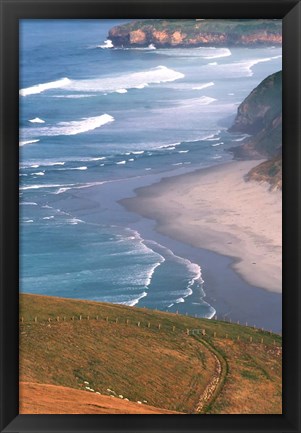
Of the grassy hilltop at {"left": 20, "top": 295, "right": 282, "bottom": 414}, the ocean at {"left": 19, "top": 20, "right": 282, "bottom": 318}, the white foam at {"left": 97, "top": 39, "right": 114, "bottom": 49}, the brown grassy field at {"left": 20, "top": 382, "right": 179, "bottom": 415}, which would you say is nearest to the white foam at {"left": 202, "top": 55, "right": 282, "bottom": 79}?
the ocean at {"left": 19, "top": 20, "right": 282, "bottom": 318}

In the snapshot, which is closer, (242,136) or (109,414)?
(109,414)

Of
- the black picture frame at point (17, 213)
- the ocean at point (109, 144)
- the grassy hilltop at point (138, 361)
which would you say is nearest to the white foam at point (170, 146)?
the ocean at point (109, 144)

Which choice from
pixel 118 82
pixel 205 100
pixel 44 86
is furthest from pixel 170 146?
pixel 44 86

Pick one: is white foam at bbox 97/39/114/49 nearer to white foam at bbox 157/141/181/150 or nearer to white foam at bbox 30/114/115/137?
white foam at bbox 30/114/115/137

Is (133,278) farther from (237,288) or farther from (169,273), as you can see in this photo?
(237,288)

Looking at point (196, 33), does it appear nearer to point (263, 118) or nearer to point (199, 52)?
point (199, 52)

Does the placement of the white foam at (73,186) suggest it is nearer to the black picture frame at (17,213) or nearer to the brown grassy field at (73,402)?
the black picture frame at (17,213)
